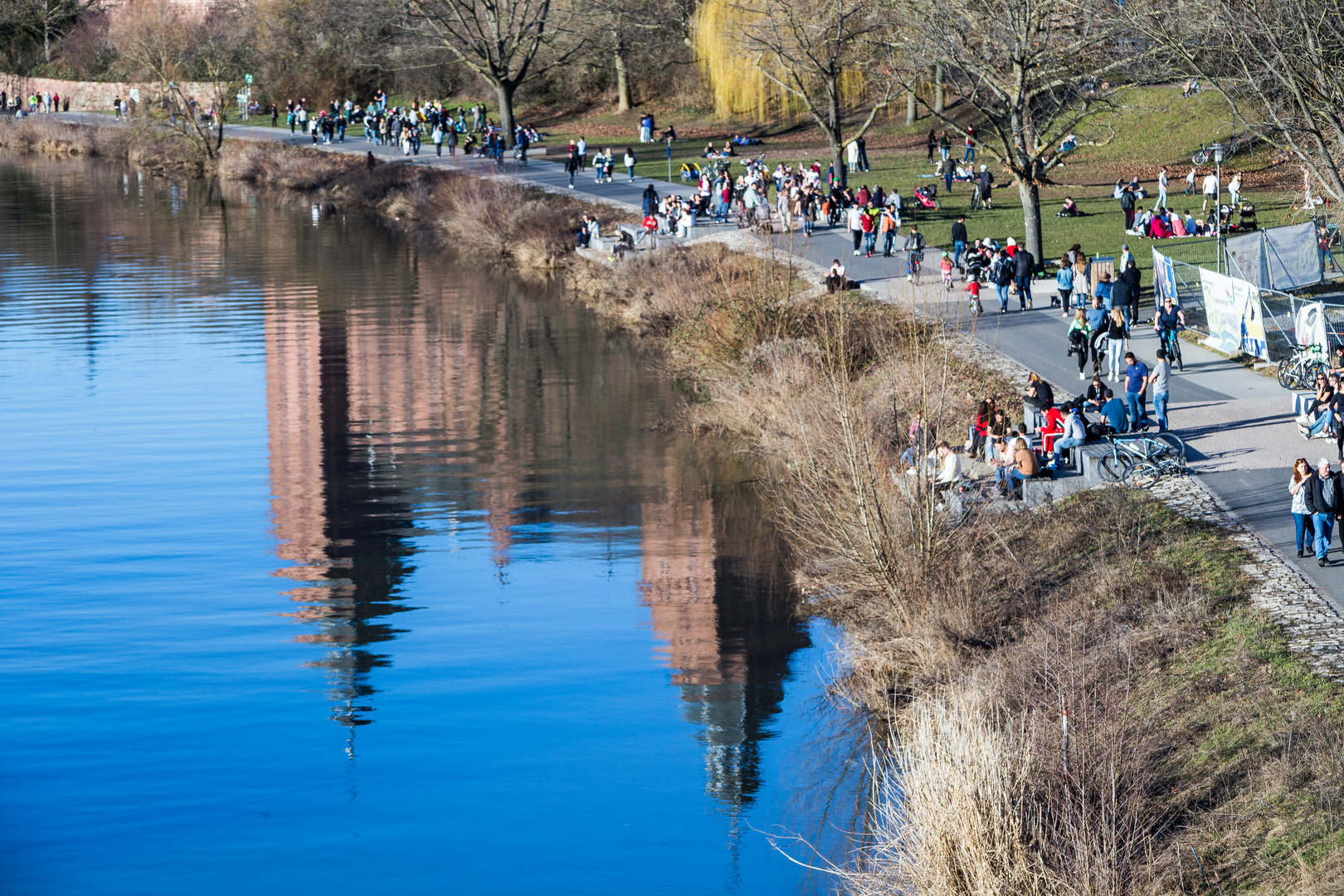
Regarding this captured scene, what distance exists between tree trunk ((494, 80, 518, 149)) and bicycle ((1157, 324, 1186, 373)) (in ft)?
146

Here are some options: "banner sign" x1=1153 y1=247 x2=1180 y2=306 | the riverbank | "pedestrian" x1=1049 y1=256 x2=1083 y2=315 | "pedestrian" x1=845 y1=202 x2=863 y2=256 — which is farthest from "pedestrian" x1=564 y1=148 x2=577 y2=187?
"banner sign" x1=1153 y1=247 x2=1180 y2=306

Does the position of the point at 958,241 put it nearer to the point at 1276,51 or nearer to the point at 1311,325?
the point at 1276,51

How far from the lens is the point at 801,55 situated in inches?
1976

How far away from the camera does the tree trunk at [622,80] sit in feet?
241

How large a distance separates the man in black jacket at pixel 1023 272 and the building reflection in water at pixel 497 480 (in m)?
8.39

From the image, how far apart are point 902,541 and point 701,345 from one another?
14.3 meters

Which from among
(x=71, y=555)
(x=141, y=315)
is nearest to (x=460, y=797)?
(x=71, y=555)

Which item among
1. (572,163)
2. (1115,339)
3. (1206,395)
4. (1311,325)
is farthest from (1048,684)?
(572,163)

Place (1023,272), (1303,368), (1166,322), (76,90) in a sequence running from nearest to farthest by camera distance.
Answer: (1303,368) → (1166,322) → (1023,272) → (76,90)

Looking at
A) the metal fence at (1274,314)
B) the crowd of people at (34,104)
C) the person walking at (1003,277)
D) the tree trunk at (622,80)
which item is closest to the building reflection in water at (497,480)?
the person walking at (1003,277)

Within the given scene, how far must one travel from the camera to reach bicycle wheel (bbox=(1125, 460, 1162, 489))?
21.3 metres

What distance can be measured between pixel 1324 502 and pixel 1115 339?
9127 millimetres

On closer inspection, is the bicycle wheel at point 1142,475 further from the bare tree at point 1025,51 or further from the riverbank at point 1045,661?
the bare tree at point 1025,51

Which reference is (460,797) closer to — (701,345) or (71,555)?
(71,555)
